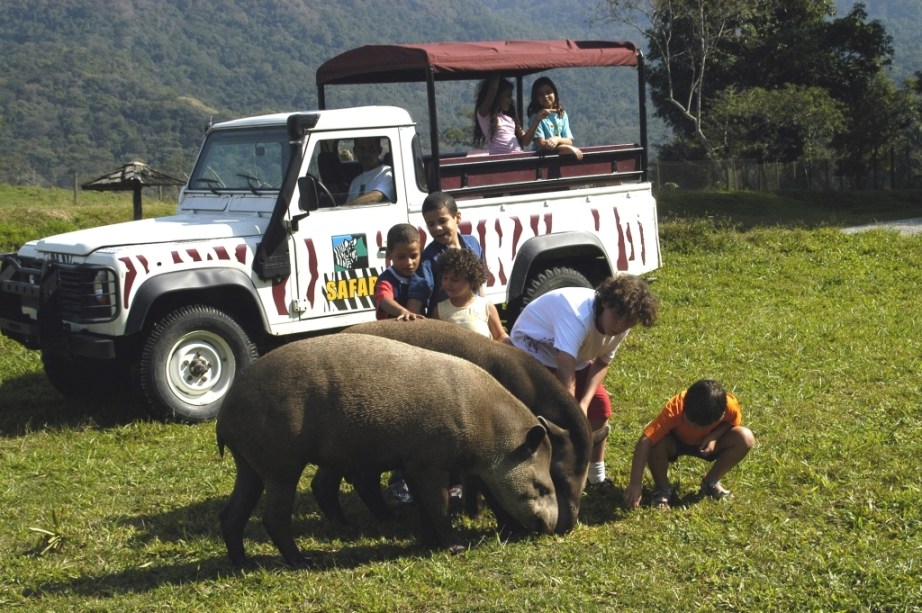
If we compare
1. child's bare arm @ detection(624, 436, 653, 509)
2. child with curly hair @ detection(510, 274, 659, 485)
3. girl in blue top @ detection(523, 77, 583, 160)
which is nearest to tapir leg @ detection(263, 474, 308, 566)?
child with curly hair @ detection(510, 274, 659, 485)

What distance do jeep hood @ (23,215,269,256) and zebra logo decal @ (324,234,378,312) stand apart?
1.99 feet

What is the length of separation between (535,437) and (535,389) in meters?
0.41

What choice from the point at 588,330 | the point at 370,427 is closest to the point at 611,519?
the point at 588,330

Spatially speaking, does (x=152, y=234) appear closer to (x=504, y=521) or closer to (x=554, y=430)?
(x=504, y=521)

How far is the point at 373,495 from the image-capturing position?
20.0 feet

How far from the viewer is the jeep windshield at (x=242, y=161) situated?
8.73 m

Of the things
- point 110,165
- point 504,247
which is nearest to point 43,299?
point 504,247

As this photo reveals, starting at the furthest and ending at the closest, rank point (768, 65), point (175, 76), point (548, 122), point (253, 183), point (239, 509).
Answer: point (175, 76) < point (768, 65) < point (548, 122) < point (253, 183) < point (239, 509)

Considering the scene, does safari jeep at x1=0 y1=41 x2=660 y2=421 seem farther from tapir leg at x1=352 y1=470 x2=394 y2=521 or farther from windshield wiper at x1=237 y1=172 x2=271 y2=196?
tapir leg at x1=352 y1=470 x2=394 y2=521

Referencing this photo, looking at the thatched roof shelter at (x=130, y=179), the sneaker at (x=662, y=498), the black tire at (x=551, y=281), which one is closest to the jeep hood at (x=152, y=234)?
the black tire at (x=551, y=281)

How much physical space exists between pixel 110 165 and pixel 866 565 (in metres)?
78.9

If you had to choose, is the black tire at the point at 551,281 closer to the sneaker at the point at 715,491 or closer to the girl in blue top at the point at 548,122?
the girl in blue top at the point at 548,122

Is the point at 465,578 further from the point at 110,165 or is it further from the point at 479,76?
the point at 110,165

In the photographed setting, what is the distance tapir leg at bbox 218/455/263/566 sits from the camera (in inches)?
212
